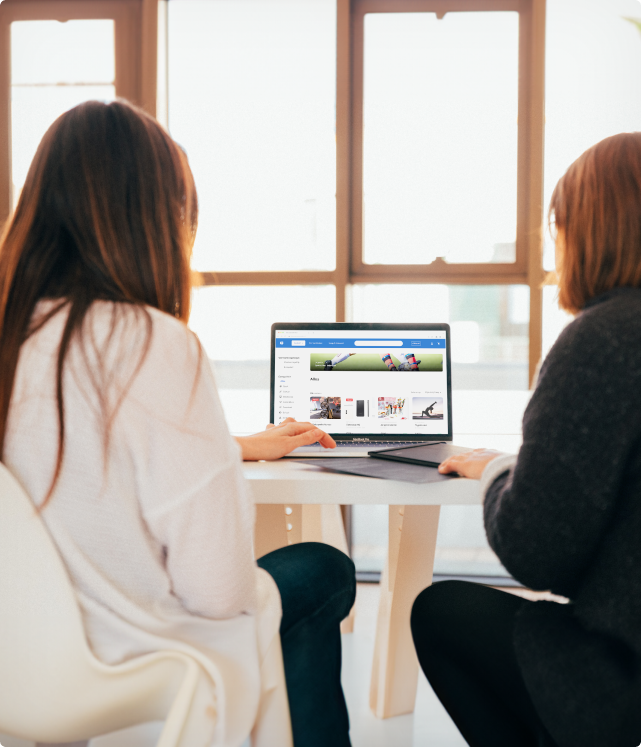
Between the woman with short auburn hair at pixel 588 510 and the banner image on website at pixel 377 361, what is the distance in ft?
2.42

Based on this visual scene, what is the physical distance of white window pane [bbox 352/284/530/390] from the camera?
8.17ft

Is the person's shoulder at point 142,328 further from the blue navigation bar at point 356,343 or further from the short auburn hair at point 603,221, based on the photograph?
the blue navigation bar at point 356,343

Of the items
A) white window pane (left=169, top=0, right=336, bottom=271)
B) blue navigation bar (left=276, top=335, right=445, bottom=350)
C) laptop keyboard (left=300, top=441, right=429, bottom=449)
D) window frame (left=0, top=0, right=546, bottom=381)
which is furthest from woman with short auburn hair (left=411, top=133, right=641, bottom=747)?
white window pane (left=169, top=0, right=336, bottom=271)

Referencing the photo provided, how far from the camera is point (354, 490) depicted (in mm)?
1134

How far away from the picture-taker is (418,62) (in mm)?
2494

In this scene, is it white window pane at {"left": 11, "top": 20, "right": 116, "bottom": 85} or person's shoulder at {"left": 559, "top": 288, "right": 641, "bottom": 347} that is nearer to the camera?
person's shoulder at {"left": 559, "top": 288, "right": 641, "bottom": 347}

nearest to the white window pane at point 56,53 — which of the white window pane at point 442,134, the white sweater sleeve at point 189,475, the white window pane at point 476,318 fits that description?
the white window pane at point 442,134

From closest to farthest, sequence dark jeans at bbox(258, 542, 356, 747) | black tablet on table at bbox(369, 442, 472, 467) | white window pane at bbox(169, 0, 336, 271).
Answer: dark jeans at bbox(258, 542, 356, 747), black tablet on table at bbox(369, 442, 472, 467), white window pane at bbox(169, 0, 336, 271)

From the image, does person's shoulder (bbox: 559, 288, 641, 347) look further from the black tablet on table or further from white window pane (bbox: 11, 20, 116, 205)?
white window pane (bbox: 11, 20, 116, 205)

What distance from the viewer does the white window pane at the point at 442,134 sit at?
2.47m

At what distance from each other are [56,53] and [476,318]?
1951mm

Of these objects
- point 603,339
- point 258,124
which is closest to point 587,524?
point 603,339

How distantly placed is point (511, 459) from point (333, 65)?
80.2 inches

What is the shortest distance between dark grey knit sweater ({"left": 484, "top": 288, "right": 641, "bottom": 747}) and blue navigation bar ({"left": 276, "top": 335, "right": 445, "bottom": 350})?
33.2 inches
